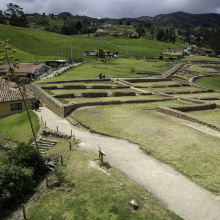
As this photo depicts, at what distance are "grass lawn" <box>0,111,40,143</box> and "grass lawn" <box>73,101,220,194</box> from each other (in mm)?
4087

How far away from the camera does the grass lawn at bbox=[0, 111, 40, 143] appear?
62.1ft

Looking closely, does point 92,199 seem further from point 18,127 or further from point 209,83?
point 209,83

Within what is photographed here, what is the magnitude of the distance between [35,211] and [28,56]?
6763 centimetres

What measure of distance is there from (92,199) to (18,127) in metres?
14.9

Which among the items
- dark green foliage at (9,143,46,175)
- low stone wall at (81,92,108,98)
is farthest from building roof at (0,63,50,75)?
dark green foliage at (9,143,46,175)

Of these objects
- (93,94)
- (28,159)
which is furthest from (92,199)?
(93,94)

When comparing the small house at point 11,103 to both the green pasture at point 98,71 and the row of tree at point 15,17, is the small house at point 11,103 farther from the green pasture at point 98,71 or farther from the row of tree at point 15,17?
the row of tree at point 15,17

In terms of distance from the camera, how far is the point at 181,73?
60.1 metres

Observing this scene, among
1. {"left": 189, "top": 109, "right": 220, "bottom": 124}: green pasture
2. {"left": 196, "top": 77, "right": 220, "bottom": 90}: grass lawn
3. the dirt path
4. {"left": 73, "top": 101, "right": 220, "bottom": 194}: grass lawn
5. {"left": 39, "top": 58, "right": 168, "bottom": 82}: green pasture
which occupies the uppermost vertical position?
A: {"left": 39, "top": 58, "right": 168, "bottom": 82}: green pasture

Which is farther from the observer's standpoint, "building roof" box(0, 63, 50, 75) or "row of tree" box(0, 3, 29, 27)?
"row of tree" box(0, 3, 29, 27)

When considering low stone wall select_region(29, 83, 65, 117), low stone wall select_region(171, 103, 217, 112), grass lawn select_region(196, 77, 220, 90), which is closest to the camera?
low stone wall select_region(29, 83, 65, 117)

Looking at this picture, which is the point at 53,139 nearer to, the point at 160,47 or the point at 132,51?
the point at 132,51

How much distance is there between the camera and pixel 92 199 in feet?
27.9

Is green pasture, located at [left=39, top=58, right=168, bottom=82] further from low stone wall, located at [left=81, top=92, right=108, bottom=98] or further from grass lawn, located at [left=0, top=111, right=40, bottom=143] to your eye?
grass lawn, located at [left=0, top=111, right=40, bottom=143]
